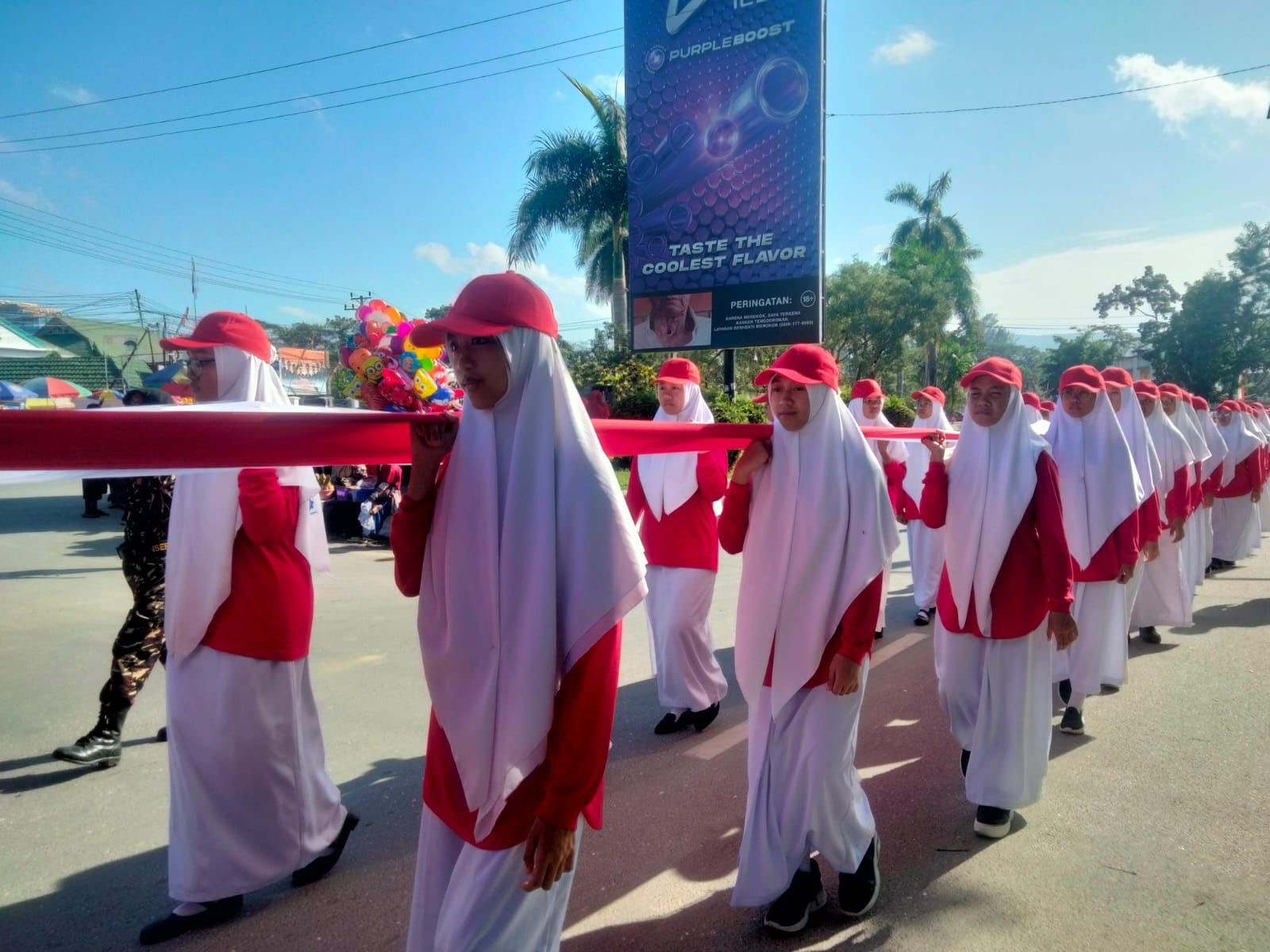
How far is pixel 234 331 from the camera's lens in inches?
118

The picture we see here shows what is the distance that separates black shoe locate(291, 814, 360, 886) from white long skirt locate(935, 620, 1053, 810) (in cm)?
273

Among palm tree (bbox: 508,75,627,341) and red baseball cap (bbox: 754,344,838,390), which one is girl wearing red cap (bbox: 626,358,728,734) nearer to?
red baseball cap (bbox: 754,344,838,390)

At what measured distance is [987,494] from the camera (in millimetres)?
3707

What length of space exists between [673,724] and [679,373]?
2.19m

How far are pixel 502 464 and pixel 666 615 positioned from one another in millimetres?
3194

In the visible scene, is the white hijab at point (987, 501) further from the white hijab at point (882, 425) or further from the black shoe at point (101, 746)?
the black shoe at point (101, 746)

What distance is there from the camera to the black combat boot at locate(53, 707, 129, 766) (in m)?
4.25

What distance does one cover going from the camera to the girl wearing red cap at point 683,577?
4.82 m

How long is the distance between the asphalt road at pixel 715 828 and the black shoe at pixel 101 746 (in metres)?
0.07

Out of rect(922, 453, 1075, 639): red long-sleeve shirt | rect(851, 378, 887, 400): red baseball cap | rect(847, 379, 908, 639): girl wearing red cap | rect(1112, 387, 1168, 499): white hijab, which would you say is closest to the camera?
rect(922, 453, 1075, 639): red long-sleeve shirt

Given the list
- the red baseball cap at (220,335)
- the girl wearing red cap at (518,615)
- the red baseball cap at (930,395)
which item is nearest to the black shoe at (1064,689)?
the red baseball cap at (930,395)

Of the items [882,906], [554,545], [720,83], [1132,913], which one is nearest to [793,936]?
[882,906]

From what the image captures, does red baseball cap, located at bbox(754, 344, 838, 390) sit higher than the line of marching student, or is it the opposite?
red baseball cap, located at bbox(754, 344, 838, 390)

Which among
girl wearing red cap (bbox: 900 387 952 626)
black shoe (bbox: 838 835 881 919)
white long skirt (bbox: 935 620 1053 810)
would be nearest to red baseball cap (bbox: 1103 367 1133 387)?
girl wearing red cap (bbox: 900 387 952 626)
